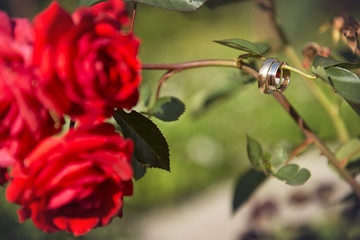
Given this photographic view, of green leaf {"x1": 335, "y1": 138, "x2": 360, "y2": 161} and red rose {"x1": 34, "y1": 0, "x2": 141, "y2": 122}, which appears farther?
green leaf {"x1": 335, "y1": 138, "x2": 360, "y2": 161}

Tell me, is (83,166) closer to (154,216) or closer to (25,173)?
(25,173)

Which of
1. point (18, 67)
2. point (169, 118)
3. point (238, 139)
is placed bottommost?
point (238, 139)

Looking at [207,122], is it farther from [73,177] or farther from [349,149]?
→ [73,177]

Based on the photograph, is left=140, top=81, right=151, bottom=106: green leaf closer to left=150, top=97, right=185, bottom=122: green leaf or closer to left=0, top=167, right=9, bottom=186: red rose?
left=150, top=97, right=185, bottom=122: green leaf

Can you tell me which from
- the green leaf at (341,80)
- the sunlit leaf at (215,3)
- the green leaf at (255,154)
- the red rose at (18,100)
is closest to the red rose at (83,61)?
the red rose at (18,100)

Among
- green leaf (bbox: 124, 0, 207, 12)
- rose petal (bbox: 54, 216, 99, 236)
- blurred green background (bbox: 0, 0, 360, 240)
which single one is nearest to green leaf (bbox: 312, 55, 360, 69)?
green leaf (bbox: 124, 0, 207, 12)

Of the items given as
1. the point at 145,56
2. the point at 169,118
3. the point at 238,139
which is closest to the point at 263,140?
the point at 238,139

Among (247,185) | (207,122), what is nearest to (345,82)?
(247,185)
